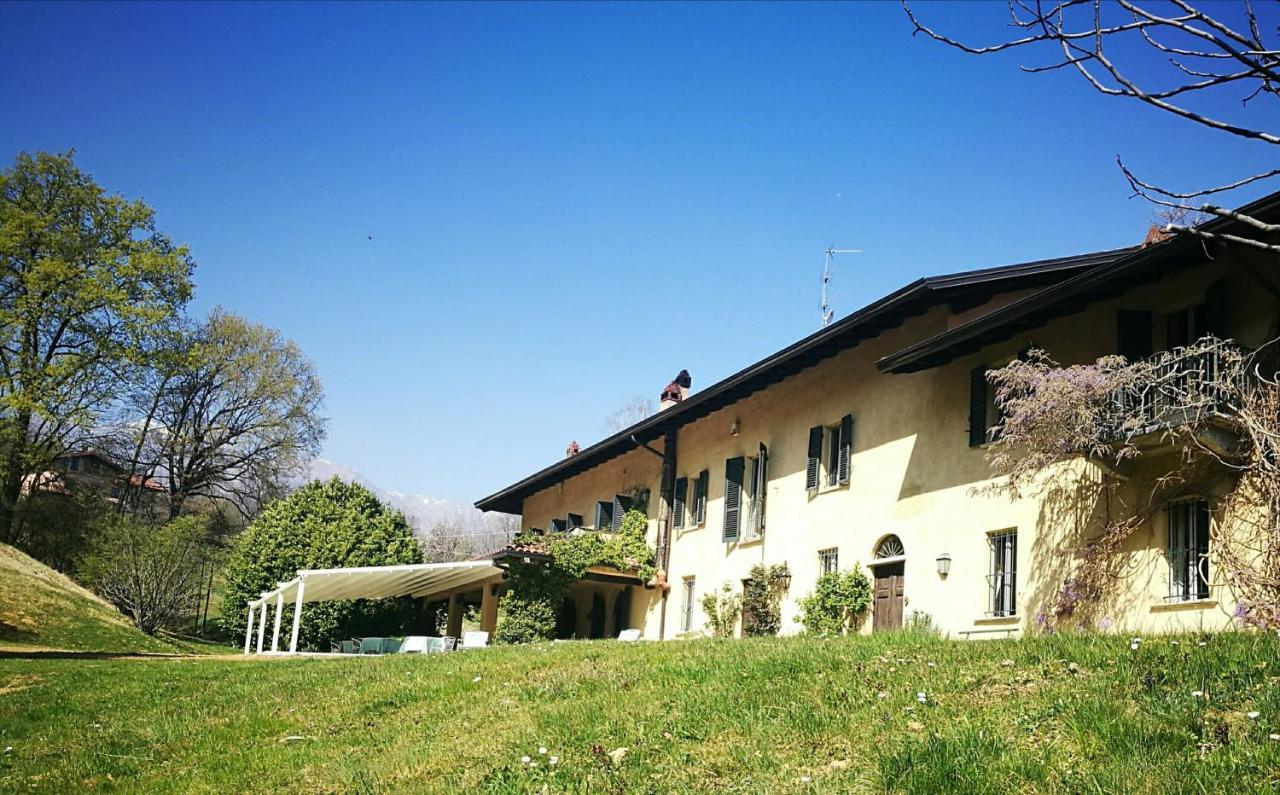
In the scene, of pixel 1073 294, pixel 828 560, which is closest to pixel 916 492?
pixel 828 560

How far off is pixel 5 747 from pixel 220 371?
37509 millimetres

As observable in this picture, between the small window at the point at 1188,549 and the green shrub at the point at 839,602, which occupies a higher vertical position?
the small window at the point at 1188,549

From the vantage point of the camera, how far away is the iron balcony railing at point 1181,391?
12578mm

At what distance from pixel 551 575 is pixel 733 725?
18730 millimetres

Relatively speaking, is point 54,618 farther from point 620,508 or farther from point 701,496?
point 701,496

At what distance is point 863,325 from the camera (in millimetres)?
19531

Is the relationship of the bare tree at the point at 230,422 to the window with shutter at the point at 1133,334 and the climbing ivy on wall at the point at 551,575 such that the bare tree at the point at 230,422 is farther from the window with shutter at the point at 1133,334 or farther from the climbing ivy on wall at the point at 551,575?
the window with shutter at the point at 1133,334

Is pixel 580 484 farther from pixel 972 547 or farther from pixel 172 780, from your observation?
pixel 172 780

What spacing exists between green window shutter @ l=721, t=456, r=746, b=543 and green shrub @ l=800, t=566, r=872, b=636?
4.16 m

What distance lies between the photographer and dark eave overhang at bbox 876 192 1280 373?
12673 mm

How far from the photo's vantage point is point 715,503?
2528cm

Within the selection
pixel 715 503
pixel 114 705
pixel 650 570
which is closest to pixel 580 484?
pixel 650 570

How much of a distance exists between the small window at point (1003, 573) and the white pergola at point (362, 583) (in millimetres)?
14322

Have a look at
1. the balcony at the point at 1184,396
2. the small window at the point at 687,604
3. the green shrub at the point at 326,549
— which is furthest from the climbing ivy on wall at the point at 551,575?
the balcony at the point at 1184,396
